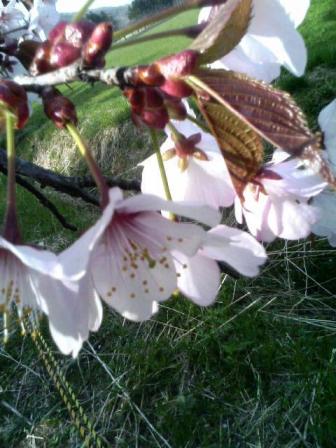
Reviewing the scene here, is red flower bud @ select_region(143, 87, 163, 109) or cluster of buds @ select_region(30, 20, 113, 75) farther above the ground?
cluster of buds @ select_region(30, 20, 113, 75)

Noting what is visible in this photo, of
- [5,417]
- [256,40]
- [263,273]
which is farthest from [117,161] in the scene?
[256,40]

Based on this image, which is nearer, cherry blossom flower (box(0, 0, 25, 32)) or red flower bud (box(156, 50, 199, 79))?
red flower bud (box(156, 50, 199, 79))

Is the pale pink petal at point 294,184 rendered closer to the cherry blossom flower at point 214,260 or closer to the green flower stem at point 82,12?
the cherry blossom flower at point 214,260

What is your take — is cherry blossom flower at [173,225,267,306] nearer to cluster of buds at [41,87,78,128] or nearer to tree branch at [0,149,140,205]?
cluster of buds at [41,87,78,128]

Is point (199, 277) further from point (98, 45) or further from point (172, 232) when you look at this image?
point (98, 45)

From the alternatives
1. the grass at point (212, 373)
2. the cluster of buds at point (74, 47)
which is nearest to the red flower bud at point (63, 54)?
the cluster of buds at point (74, 47)

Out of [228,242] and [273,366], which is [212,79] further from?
[273,366]

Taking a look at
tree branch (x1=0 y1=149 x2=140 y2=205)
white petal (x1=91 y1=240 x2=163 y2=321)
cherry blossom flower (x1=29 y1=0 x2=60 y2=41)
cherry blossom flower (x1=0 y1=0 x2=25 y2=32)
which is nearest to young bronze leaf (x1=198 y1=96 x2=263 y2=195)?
white petal (x1=91 y1=240 x2=163 y2=321)
